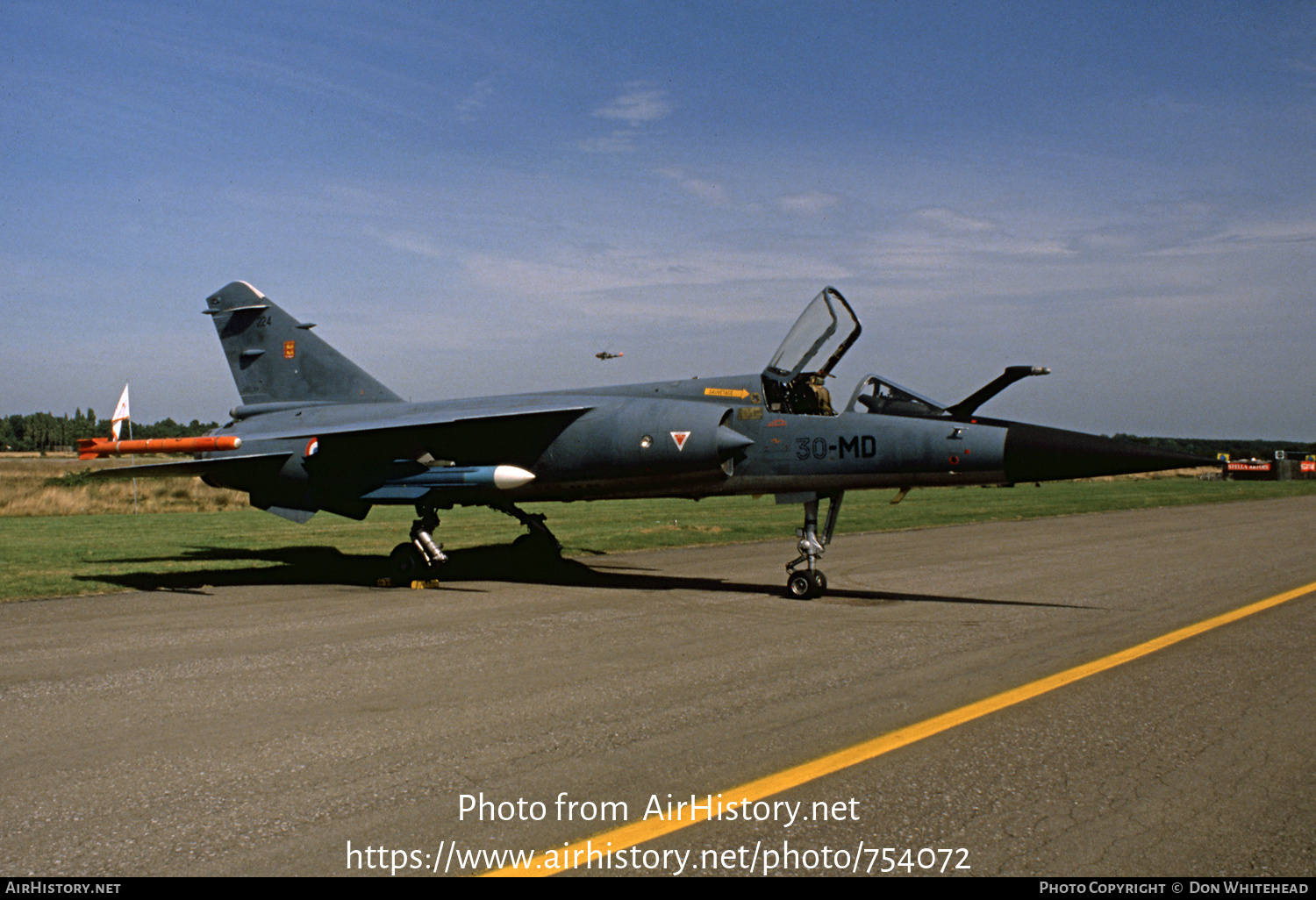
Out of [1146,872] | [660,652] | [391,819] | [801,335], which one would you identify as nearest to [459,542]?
[801,335]

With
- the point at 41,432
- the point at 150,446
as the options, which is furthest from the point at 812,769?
the point at 41,432

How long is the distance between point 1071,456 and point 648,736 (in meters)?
6.67

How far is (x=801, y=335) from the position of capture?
12.8 metres

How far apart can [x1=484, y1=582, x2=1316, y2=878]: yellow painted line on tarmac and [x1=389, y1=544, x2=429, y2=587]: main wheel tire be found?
9352 mm

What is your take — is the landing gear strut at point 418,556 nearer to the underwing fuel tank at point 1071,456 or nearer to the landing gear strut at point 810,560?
the landing gear strut at point 810,560

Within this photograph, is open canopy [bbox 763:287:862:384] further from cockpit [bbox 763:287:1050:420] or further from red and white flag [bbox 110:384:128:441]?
red and white flag [bbox 110:384:128:441]

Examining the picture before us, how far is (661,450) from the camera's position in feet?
41.4

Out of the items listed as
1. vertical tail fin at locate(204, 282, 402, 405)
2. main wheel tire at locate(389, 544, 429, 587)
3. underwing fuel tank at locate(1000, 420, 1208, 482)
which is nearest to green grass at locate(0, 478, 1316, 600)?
main wheel tire at locate(389, 544, 429, 587)

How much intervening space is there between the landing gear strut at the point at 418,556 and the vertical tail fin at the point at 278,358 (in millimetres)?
4906

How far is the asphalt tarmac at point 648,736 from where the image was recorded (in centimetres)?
399

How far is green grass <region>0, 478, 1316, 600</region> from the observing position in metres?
14.9

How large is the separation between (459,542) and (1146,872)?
715 inches

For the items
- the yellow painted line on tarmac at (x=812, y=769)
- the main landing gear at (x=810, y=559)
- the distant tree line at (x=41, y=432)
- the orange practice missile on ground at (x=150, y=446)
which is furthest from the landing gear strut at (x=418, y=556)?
the distant tree line at (x=41, y=432)

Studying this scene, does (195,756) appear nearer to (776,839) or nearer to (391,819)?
(391,819)
